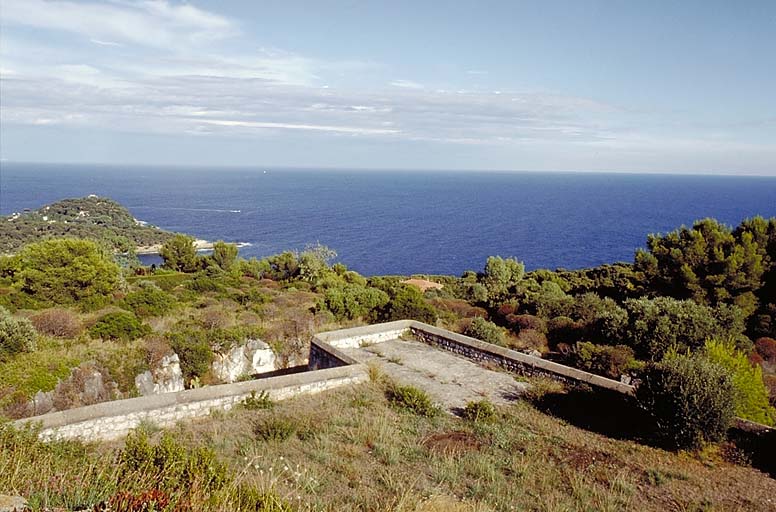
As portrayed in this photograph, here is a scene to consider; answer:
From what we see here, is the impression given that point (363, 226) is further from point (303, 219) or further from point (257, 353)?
point (257, 353)

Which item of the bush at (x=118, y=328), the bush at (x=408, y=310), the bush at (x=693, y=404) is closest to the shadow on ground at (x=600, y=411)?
the bush at (x=693, y=404)

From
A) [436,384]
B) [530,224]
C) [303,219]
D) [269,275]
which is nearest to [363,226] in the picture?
[303,219]

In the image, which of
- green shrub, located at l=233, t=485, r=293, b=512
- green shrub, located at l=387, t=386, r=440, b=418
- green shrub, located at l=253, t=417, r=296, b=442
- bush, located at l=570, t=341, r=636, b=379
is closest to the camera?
green shrub, located at l=233, t=485, r=293, b=512

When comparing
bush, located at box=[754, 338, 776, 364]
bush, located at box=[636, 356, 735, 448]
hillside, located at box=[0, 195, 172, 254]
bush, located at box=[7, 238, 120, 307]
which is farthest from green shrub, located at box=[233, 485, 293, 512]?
hillside, located at box=[0, 195, 172, 254]

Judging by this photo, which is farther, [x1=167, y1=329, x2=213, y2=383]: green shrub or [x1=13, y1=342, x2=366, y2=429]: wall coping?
[x1=167, y1=329, x2=213, y2=383]: green shrub

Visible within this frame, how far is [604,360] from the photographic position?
469 inches

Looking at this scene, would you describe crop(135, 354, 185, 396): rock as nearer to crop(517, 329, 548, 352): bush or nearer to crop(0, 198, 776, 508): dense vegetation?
crop(0, 198, 776, 508): dense vegetation

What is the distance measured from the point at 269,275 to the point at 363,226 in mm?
71976

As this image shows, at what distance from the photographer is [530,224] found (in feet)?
372

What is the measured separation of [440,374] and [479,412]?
264 cm

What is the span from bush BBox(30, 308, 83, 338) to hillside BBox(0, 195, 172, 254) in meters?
45.3

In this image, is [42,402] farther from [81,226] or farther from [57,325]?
[81,226]

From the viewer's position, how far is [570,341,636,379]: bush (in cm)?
1166

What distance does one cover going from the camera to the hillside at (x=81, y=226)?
207 feet
